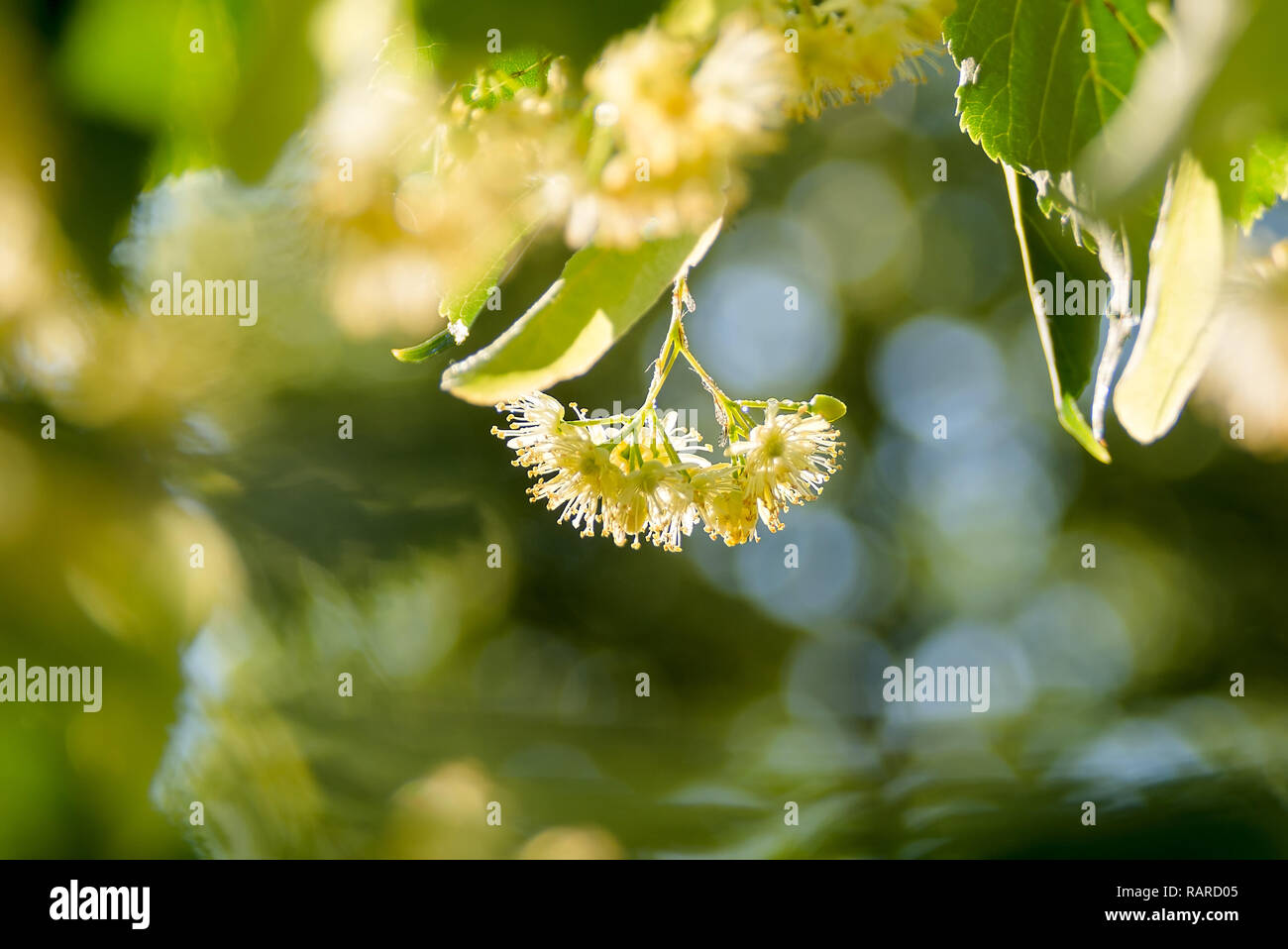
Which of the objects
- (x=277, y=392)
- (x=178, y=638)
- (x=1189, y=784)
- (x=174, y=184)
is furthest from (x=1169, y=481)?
(x=174, y=184)

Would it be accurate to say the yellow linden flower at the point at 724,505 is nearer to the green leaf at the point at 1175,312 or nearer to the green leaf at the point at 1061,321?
the green leaf at the point at 1061,321

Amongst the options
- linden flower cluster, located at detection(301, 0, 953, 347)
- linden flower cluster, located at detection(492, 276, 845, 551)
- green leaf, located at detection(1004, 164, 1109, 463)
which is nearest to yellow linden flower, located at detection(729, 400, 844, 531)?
linden flower cluster, located at detection(492, 276, 845, 551)

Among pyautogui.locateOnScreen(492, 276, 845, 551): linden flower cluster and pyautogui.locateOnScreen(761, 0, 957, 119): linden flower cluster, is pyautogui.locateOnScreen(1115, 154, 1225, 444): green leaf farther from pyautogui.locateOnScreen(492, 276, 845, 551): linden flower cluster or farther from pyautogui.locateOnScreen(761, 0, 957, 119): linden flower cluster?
pyautogui.locateOnScreen(492, 276, 845, 551): linden flower cluster

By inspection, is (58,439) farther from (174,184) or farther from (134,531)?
(174,184)

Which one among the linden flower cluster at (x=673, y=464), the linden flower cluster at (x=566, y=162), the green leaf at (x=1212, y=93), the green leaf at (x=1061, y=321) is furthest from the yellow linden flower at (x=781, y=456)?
the green leaf at (x=1212, y=93)

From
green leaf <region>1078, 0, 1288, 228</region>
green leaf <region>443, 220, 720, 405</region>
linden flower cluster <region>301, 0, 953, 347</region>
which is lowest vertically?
green leaf <region>1078, 0, 1288, 228</region>

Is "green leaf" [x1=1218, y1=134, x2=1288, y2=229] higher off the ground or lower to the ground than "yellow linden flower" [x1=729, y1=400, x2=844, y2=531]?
higher
